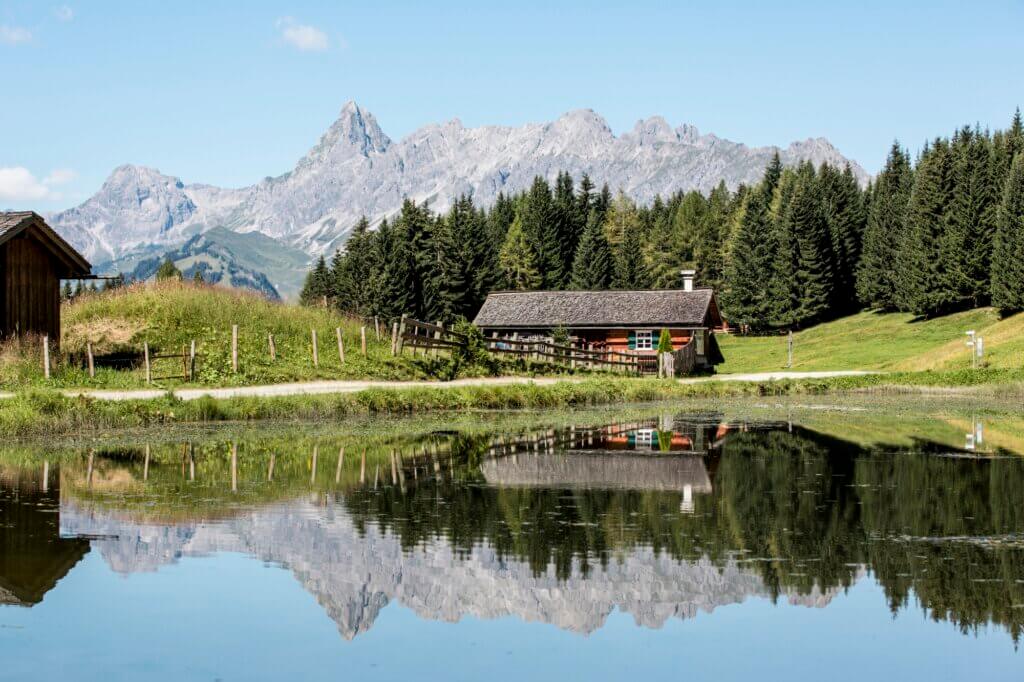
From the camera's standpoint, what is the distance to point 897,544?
47.3 ft

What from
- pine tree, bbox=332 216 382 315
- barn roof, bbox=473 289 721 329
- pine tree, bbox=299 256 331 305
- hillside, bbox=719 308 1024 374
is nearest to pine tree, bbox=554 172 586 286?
pine tree, bbox=332 216 382 315

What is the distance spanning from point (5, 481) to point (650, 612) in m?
12.9

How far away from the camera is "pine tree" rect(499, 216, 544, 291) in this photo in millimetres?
111000

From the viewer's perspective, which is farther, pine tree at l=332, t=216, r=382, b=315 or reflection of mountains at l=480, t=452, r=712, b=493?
pine tree at l=332, t=216, r=382, b=315

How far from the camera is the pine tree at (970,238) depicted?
268 feet

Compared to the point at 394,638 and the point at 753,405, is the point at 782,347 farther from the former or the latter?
the point at 394,638

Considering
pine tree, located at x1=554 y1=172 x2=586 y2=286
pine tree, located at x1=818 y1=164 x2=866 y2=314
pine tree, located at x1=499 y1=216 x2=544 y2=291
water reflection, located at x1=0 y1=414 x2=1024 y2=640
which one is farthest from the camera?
pine tree, located at x1=554 y1=172 x2=586 y2=286

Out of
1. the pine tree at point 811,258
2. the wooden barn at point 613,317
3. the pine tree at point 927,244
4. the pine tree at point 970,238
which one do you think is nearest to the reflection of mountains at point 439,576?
the wooden barn at point 613,317

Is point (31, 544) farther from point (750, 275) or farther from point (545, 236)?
point (545, 236)

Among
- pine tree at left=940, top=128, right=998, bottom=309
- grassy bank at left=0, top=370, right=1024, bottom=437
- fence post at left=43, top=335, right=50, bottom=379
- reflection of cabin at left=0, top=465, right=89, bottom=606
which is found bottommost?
reflection of cabin at left=0, top=465, right=89, bottom=606

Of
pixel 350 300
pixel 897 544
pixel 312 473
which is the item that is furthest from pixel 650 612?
pixel 350 300

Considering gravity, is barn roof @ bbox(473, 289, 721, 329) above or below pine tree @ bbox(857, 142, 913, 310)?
below

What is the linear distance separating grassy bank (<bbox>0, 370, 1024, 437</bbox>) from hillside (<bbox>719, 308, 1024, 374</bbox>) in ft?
17.4

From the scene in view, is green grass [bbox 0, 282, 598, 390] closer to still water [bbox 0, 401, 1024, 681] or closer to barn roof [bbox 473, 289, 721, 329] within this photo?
still water [bbox 0, 401, 1024, 681]
